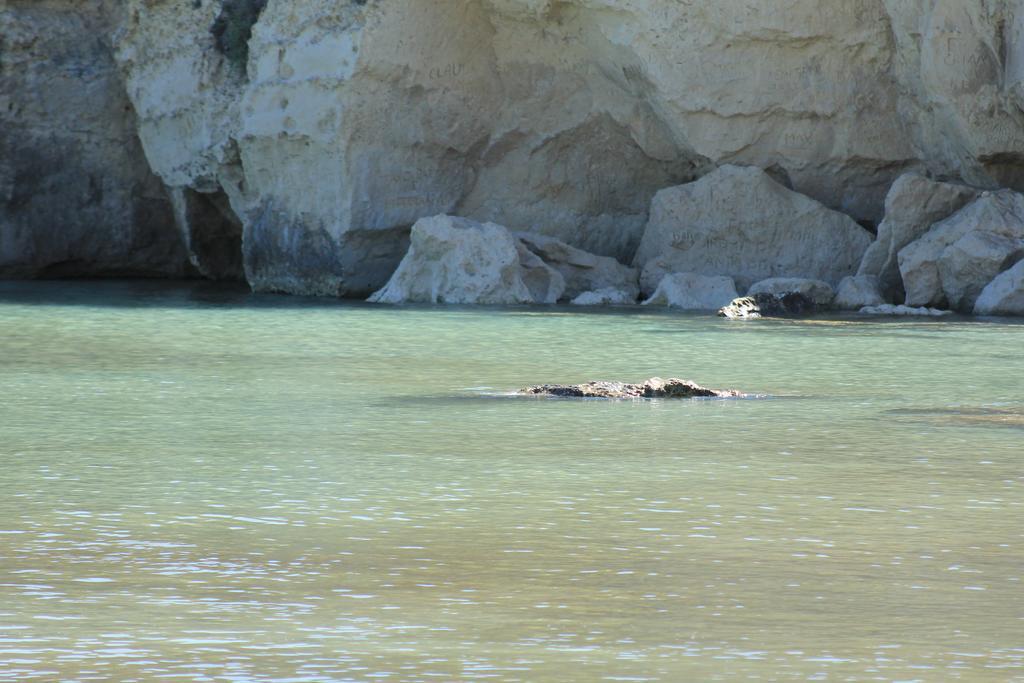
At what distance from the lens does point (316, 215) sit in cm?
1905

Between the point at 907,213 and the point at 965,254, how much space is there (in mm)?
963

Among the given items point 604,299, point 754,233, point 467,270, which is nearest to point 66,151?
point 467,270

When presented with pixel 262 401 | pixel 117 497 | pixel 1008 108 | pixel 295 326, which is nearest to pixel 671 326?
pixel 295 326

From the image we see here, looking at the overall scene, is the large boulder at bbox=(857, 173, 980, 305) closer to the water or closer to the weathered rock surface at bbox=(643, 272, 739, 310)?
the weathered rock surface at bbox=(643, 272, 739, 310)

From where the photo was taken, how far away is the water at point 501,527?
3.19 meters

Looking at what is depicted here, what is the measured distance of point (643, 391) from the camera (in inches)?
303

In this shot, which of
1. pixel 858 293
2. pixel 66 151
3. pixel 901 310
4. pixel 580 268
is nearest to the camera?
pixel 901 310

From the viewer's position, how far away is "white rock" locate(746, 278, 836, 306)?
1602 centimetres

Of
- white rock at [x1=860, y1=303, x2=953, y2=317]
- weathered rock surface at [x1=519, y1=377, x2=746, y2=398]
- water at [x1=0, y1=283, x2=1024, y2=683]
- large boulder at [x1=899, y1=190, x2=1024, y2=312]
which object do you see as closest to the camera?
water at [x1=0, y1=283, x2=1024, y2=683]

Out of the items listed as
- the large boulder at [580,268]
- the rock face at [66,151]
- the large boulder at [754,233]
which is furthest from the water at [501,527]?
the rock face at [66,151]

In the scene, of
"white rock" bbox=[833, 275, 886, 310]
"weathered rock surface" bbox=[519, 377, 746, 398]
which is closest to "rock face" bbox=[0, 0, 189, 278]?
"white rock" bbox=[833, 275, 886, 310]

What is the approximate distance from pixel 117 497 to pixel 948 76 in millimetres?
12446

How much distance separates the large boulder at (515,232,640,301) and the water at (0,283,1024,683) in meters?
8.84

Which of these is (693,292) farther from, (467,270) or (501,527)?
(501,527)
